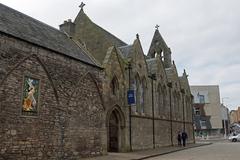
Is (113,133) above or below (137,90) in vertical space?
below

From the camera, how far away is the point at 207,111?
78625 millimetres

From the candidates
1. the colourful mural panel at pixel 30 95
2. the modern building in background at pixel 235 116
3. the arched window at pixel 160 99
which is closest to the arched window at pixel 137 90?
the arched window at pixel 160 99

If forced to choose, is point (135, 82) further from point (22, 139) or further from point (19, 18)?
point (22, 139)

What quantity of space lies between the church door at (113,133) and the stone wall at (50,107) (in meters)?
3.05

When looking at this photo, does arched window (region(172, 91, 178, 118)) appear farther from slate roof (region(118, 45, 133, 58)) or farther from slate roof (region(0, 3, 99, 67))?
slate roof (region(0, 3, 99, 67))

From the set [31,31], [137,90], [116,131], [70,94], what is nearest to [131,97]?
[116,131]

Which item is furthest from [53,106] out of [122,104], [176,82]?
[176,82]

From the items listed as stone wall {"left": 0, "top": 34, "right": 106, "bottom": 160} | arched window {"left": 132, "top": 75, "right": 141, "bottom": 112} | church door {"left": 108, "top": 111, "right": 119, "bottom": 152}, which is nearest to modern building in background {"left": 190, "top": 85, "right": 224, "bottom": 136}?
arched window {"left": 132, "top": 75, "right": 141, "bottom": 112}

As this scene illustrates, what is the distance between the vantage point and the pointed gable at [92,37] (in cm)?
2625

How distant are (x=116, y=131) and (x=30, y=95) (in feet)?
34.4

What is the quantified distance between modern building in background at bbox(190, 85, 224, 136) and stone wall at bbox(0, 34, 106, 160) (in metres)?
59.1

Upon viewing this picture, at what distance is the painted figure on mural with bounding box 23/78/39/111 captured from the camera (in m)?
14.9

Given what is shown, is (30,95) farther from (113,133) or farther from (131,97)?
(131,97)

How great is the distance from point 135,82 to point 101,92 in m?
6.92
